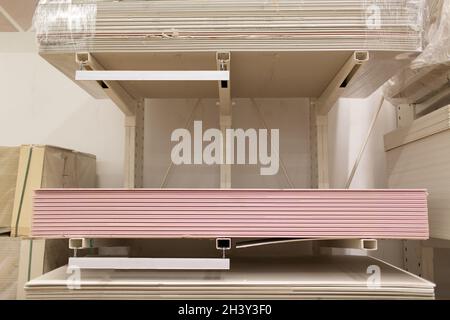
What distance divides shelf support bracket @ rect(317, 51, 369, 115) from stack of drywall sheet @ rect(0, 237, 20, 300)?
103 centimetres

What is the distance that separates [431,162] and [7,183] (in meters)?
1.23

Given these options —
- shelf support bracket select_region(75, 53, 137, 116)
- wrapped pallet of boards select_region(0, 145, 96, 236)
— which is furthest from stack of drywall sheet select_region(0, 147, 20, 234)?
shelf support bracket select_region(75, 53, 137, 116)

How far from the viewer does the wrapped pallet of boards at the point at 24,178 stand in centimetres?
110

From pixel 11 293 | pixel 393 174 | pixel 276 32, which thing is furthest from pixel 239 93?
pixel 11 293

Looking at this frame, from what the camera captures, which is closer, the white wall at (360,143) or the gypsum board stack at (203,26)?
the gypsum board stack at (203,26)

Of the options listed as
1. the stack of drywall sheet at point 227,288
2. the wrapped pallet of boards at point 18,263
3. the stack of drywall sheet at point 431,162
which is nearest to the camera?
the stack of drywall sheet at point 227,288

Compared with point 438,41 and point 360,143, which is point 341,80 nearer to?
point 438,41

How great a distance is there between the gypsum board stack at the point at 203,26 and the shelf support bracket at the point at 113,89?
27 mm

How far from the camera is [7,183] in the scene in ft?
3.74

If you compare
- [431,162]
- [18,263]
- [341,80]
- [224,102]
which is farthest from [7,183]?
[431,162]

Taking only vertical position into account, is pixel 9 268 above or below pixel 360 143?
below

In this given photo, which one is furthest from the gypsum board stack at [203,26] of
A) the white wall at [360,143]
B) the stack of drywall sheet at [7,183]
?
the white wall at [360,143]

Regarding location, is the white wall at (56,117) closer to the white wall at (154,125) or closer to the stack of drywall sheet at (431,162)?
the white wall at (154,125)
